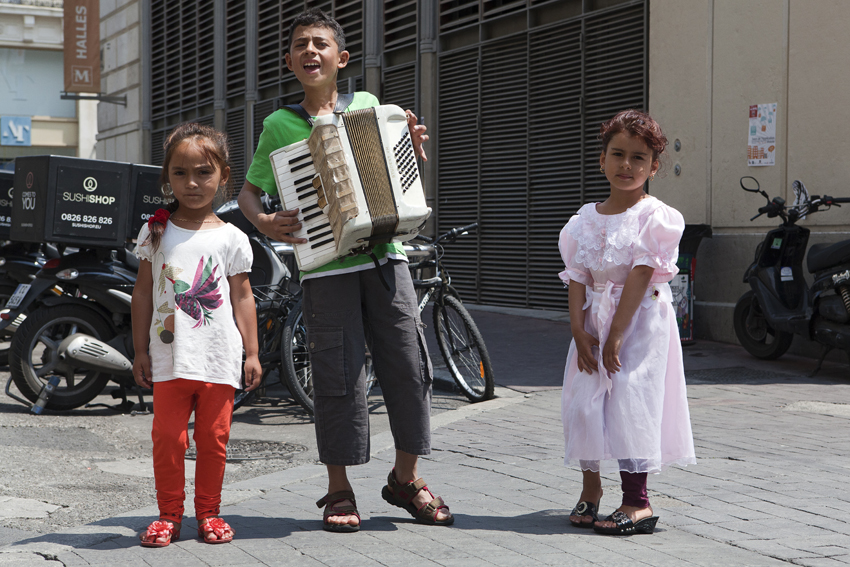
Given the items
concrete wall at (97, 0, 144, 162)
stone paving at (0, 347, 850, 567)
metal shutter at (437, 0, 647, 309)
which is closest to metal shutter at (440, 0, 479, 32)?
metal shutter at (437, 0, 647, 309)

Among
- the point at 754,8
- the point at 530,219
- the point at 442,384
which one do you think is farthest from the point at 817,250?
the point at 530,219

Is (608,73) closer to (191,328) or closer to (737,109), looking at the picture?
(737,109)

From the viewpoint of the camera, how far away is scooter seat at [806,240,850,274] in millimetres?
7523

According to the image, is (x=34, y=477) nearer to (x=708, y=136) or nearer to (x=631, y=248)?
(x=631, y=248)

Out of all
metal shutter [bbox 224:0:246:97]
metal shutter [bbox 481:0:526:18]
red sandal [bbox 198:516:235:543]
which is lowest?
red sandal [bbox 198:516:235:543]

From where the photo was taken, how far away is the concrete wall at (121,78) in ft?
79.3

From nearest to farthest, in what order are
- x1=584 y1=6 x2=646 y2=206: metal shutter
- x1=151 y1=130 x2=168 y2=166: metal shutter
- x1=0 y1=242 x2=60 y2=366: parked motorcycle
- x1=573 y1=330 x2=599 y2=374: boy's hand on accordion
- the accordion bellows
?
the accordion bellows → x1=573 y1=330 x2=599 y2=374: boy's hand on accordion → x1=0 y1=242 x2=60 y2=366: parked motorcycle → x1=584 y1=6 x2=646 y2=206: metal shutter → x1=151 y1=130 x2=168 y2=166: metal shutter

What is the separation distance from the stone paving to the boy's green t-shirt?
0.98 meters

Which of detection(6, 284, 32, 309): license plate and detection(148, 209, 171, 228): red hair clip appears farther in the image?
detection(6, 284, 32, 309): license plate

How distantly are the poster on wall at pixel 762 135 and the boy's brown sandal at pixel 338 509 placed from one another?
675cm

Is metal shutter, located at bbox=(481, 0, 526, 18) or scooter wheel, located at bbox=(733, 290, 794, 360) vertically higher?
metal shutter, located at bbox=(481, 0, 526, 18)

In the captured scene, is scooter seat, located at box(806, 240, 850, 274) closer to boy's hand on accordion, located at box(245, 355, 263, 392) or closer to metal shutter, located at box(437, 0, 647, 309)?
metal shutter, located at box(437, 0, 647, 309)

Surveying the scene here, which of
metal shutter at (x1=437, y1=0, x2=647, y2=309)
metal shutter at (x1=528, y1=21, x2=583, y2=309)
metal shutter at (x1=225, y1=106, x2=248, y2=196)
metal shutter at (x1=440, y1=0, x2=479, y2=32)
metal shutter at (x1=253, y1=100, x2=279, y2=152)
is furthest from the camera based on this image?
metal shutter at (x1=225, y1=106, x2=248, y2=196)

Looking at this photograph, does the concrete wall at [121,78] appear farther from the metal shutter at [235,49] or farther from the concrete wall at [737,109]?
the concrete wall at [737,109]
